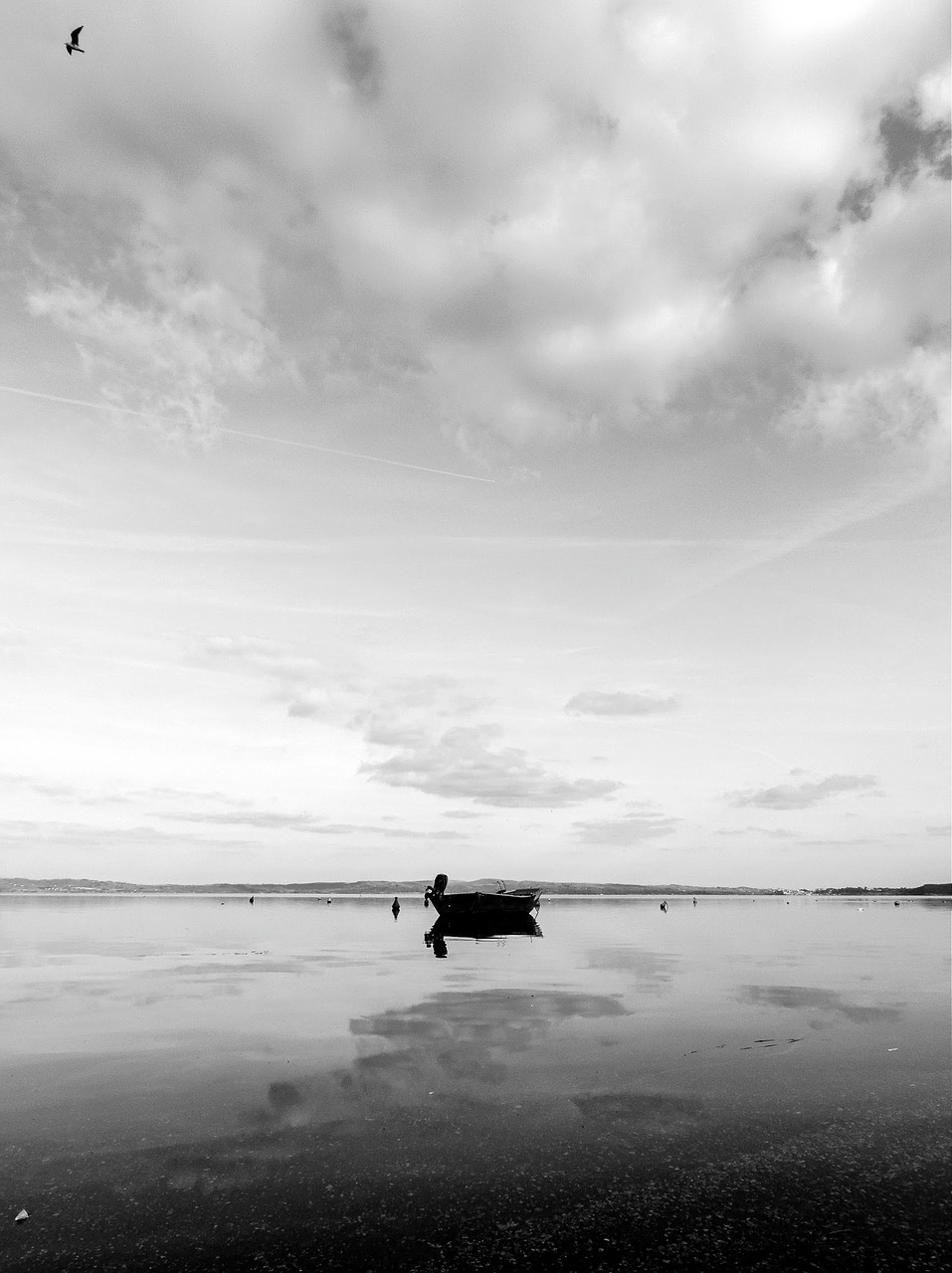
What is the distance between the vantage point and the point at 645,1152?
1187 cm

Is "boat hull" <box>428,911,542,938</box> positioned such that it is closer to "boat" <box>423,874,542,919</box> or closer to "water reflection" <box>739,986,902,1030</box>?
"boat" <box>423,874,542,919</box>

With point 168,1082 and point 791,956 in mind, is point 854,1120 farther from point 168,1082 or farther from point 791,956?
point 791,956

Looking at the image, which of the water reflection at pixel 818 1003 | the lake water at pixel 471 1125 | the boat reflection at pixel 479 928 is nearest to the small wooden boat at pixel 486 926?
the boat reflection at pixel 479 928

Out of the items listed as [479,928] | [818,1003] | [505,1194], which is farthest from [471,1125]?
[479,928]

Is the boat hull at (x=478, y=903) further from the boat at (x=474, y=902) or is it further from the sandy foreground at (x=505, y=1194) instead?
the sandy foreground at (x=505, y=1194)

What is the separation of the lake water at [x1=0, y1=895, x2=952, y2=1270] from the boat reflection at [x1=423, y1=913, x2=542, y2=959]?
28742 millimetres

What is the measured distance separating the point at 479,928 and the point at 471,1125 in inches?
2309

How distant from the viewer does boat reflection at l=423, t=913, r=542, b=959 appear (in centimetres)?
5831

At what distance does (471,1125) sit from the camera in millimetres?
13242

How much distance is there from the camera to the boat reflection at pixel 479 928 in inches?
2296

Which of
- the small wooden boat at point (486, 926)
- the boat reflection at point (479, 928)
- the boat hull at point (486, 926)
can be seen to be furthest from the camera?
the boat hull at point (486, 926)

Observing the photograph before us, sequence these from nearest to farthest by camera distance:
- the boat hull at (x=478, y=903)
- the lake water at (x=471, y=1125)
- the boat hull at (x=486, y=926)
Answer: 1. the lake water at (x=471, y=1125)
2. the boat hull at (x=486, y=926)
3. the boat hull at (x=478, y=903)

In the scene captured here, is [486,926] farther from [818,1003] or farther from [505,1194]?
[505,1194]

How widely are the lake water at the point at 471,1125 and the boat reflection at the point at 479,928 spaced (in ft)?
94.3
